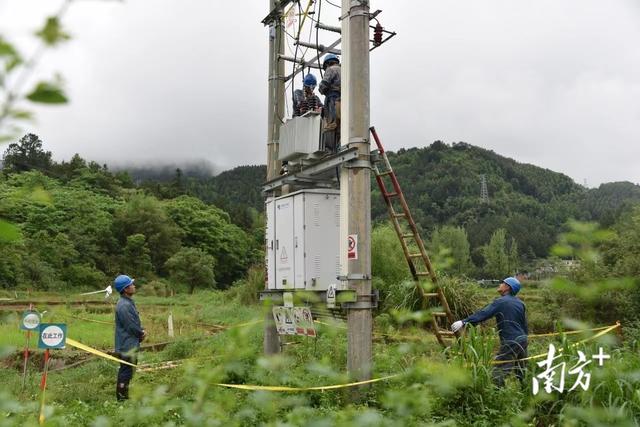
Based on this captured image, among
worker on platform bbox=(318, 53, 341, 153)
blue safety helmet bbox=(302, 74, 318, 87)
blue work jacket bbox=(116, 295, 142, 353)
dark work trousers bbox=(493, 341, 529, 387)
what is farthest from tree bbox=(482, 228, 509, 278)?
blue work jacket bbox=(116, 295, 142, 353)

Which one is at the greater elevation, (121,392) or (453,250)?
(453,250)

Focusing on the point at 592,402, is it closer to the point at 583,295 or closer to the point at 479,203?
the point at 583,295

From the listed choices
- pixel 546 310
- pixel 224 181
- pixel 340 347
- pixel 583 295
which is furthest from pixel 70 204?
pixel 224 181

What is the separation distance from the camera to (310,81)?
10.7m

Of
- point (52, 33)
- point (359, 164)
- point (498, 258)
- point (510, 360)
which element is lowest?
point (510, 360)

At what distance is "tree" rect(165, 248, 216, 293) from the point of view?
52125 mm

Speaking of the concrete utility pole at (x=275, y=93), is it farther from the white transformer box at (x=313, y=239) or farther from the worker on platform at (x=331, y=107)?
the worker on platform at (x=331, y=107)

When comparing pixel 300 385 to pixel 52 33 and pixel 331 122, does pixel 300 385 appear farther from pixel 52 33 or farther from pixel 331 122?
pixel 331 122

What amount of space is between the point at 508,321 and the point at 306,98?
460 centimetres

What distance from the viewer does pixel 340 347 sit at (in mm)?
10352

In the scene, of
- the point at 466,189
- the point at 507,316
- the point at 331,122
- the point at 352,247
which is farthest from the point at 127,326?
the point at 466,189

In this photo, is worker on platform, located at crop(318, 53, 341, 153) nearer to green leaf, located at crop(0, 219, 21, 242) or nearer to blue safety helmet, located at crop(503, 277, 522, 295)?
blue safety helmet, located at crop(503, 277, 522, 295)

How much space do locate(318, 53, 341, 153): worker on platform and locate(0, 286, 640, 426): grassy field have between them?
2.93m

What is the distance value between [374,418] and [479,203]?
97.9m
